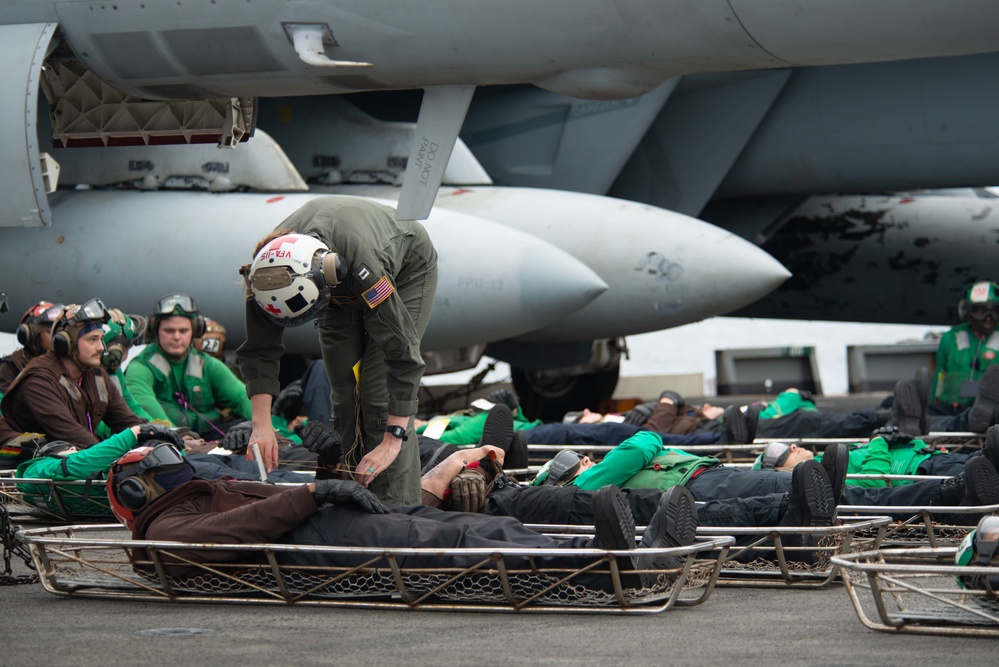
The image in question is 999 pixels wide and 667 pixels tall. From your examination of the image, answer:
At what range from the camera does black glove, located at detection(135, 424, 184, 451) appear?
15.4 ft

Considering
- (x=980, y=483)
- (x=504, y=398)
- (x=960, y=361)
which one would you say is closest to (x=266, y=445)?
(x=980, y=483)

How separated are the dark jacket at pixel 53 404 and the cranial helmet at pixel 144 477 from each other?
5.81 feet

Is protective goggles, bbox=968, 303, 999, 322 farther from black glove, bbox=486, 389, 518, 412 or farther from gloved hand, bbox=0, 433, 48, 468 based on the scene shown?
gloved hand, bbox=0, 433, 48, 468

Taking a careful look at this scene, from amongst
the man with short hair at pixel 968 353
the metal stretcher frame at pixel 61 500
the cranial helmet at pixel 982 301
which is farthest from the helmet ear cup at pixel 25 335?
the cranial helmet at pixel 982 301

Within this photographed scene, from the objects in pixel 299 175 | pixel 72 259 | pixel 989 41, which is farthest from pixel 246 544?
pixel 299 175

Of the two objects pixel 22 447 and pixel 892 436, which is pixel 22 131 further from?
pixel 892 436

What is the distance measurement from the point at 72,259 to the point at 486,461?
4.86 m

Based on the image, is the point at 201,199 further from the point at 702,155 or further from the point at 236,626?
the point at 236,626

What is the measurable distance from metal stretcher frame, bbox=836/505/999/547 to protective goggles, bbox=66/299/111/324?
336cm

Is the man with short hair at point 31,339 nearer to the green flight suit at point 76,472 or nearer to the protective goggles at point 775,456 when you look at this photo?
the green flight suit at point 76,472

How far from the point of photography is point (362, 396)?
4.86 m

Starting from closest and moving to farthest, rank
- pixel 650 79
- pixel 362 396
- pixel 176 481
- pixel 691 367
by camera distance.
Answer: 1. pixel 176 481
2. pixel 362 396
3. pixel 650 79
4. pixel 691 367

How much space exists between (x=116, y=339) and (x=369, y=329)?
2.53 metres

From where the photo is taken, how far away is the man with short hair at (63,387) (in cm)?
590
